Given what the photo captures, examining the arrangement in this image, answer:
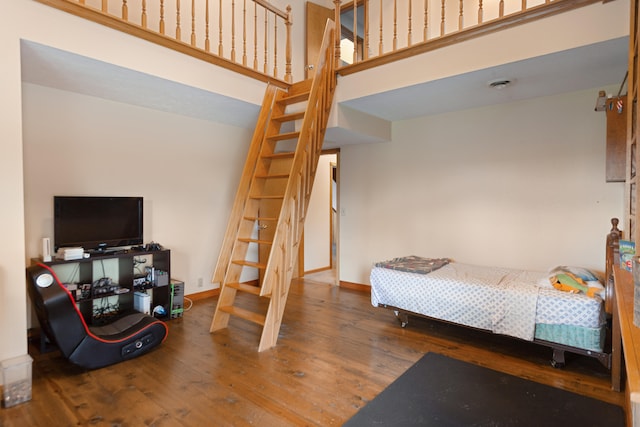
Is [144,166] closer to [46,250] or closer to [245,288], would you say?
[46,250]

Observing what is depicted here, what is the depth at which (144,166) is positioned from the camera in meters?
3.96

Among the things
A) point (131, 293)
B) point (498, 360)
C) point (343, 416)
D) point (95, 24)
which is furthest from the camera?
point (131, 293)

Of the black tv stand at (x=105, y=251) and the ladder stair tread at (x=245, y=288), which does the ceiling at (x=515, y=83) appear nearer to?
the ladder stair tread at (x=245, y=288)

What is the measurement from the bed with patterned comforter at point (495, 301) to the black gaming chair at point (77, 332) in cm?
223

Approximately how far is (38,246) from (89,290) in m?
0.60

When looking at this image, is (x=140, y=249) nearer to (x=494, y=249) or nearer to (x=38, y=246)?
(x=38, y=246)

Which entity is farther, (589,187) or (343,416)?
(589,187)

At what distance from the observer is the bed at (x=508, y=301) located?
2562 mm

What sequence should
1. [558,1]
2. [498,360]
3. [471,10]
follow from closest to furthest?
[558,1] → [498,360] → [471,10]

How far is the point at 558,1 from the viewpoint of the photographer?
2418mm

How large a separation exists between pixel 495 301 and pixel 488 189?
1.55 m

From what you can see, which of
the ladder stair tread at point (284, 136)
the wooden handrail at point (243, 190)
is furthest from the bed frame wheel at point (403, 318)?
the ladder stair tread at point (284, 136)

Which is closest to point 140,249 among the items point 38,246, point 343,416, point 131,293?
point 131,293

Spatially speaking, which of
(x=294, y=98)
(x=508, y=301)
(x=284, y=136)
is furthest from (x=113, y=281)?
(x=508, y=301)
